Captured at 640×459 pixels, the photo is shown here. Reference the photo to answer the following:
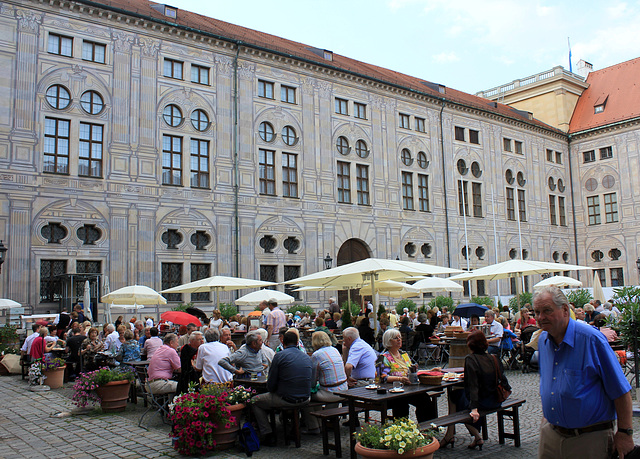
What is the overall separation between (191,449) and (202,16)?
3079 centimetres

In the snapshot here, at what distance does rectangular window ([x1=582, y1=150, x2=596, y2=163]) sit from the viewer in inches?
1873

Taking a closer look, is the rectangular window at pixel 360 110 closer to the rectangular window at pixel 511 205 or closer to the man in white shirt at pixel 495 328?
the rectangular window at pixel 511 205

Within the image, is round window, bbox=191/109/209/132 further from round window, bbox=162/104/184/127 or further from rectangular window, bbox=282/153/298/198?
rectangular window, bbox=282/153/298/198

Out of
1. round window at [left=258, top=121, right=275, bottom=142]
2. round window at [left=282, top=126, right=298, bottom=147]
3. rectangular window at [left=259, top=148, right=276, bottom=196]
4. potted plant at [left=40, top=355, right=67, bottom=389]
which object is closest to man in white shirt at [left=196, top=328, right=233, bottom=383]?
potted plant at [left=40, top=355, right=67, bottom=389]

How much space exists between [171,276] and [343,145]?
1318 centimetres

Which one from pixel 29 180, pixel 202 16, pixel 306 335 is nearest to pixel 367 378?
pixel 306 335

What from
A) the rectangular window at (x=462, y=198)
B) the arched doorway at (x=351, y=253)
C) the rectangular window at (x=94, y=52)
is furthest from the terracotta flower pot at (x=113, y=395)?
the rectangular window at (x=462, y=198)

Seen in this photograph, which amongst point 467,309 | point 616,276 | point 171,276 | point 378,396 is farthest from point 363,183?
point 378,396

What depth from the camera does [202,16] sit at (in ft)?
111

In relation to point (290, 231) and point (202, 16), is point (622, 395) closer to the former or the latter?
point (290, 231)

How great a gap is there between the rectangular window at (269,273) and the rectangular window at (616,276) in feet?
97.2

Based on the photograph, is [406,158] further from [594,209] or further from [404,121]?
[594,209]

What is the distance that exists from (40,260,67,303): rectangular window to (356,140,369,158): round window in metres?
18.2

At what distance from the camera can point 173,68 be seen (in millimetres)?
28031
